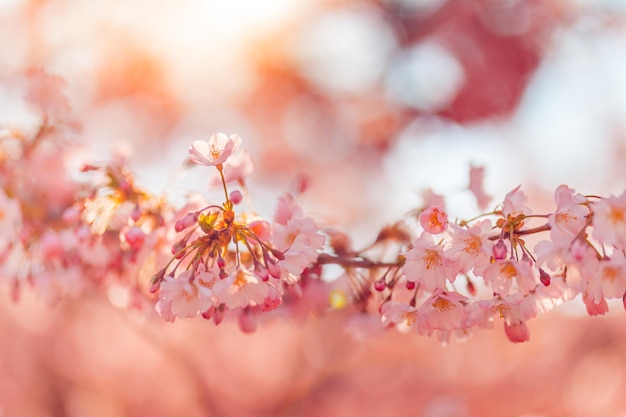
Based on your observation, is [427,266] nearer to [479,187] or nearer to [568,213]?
[568,213]

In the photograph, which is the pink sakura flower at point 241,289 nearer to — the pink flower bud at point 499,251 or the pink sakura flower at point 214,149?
the pink sakura flower at point 214,149

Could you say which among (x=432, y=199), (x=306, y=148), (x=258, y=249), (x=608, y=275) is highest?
(x=306, y=148)

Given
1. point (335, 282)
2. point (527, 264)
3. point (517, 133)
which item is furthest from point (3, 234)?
point (517, 133)

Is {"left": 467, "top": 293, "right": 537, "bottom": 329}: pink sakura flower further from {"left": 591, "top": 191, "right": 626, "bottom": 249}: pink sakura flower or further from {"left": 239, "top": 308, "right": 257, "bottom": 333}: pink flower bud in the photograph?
{"left": 239, "top": 308, "right": 257, "bottom": 333}: pink flower bud

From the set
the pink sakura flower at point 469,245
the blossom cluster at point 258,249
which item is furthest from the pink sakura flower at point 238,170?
the pink sakura flower at point 469,245

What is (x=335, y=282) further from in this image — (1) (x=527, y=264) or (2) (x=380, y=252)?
(1) (x=527, y=264)

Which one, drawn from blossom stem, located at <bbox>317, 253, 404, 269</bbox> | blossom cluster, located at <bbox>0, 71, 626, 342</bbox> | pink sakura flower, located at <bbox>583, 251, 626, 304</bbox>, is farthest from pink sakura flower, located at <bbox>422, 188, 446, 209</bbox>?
pink sakura flower, located at <bbox>583, 251, 626, 304</bbox>

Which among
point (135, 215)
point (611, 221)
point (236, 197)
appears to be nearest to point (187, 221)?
point (236, 197)
